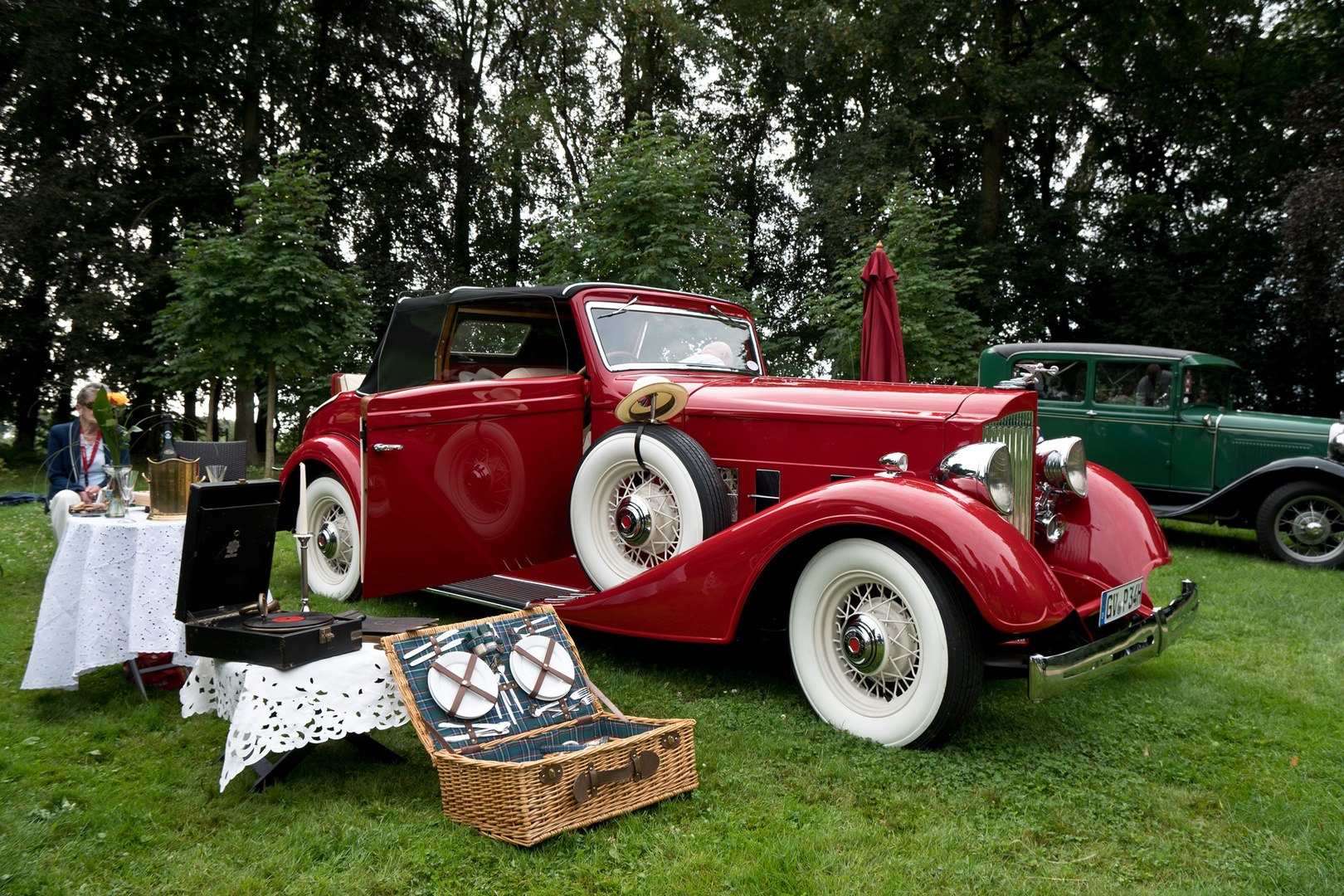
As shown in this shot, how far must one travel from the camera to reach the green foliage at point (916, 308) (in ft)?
39.5

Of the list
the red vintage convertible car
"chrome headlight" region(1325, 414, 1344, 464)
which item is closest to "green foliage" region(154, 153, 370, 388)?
the red vintage convertible car

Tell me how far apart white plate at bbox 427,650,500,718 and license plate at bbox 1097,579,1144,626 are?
251 centimetres

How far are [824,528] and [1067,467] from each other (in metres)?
1.60

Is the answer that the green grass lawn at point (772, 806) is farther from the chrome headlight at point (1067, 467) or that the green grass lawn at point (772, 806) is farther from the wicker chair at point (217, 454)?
the wicker chair at point (217, 454)

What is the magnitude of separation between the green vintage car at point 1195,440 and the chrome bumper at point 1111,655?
4332 millimetres

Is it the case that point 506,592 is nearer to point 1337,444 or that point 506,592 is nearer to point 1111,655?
point 1111,655

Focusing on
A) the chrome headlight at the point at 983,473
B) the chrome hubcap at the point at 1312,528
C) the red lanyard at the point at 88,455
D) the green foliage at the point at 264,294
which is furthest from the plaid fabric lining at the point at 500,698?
the green foliage at the point at 264,294

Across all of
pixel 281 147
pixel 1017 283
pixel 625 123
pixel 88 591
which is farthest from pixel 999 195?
pixel 88 591

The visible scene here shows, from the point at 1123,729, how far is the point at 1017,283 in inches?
683

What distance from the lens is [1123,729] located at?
3771 millimetres

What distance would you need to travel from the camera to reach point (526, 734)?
309 cm

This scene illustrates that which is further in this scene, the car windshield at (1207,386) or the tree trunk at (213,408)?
the tree trunk at (213,408)

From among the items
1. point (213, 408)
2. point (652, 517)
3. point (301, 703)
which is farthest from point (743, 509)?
point (213, 408)

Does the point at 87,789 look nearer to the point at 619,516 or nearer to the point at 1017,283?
the point at 619,516
